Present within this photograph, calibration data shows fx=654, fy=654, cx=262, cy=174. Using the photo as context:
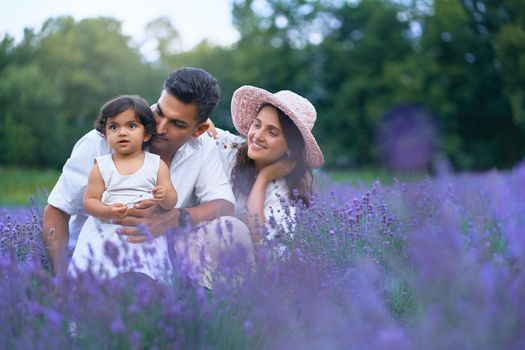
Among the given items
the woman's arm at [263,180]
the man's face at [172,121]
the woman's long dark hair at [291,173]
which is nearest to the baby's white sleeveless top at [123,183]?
the man's face at [172,121]

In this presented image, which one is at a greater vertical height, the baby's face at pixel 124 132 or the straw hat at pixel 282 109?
the baby's face at pixel 124 132

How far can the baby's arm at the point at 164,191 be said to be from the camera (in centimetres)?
309

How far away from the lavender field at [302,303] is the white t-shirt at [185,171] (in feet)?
1.42

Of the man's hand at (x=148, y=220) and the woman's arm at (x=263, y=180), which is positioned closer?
the man's hand at (x=148, y=220)

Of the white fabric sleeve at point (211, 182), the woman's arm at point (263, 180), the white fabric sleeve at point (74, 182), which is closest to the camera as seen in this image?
the white fabric sleeve at point (74, 182)

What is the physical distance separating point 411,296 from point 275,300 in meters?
0.95

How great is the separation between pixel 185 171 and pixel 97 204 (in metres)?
0.74

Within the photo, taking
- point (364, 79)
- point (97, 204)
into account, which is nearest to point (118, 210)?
point (97, 204)

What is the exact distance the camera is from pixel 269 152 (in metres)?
3.93

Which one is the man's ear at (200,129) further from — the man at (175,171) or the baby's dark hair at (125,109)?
the baby's dark hair at (125,109)

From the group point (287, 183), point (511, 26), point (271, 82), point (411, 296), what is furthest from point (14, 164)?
point (411, 296)

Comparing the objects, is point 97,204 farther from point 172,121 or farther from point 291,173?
point 291,173

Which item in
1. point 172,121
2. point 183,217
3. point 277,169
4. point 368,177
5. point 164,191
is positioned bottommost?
point 368,177

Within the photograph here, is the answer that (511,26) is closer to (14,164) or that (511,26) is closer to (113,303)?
(14,164)
